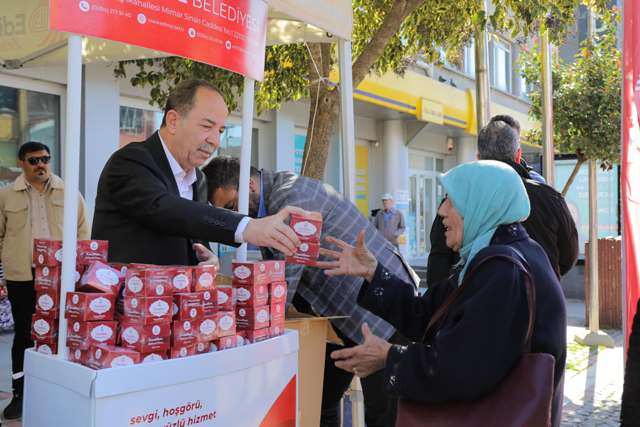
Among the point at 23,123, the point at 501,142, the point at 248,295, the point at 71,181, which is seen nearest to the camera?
the point at 71,181

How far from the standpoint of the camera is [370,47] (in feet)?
20.0

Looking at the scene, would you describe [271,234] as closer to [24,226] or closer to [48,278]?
[48,278]

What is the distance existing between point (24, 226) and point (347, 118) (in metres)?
2.93

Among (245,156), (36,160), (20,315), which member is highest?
(36,160)

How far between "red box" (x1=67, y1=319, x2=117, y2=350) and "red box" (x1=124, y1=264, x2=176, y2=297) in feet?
0.40

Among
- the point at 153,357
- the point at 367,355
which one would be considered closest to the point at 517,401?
the point at 367,355

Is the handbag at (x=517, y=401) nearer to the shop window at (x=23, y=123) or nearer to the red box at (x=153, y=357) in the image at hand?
the red box at (x=153, y=357)

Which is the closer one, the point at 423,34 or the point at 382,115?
the point at 423,34

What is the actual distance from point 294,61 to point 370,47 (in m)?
0.80

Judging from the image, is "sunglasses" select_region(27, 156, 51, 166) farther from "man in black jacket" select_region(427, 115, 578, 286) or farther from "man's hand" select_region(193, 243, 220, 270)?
"man in black jacket" select_region(427, 115, 578, 286)

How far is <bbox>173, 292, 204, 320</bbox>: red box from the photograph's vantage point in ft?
7.39

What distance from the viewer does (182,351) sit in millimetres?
2252

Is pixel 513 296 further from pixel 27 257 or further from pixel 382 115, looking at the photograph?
pixel 382 115

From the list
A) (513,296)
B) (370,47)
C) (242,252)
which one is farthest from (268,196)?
(370,47)
